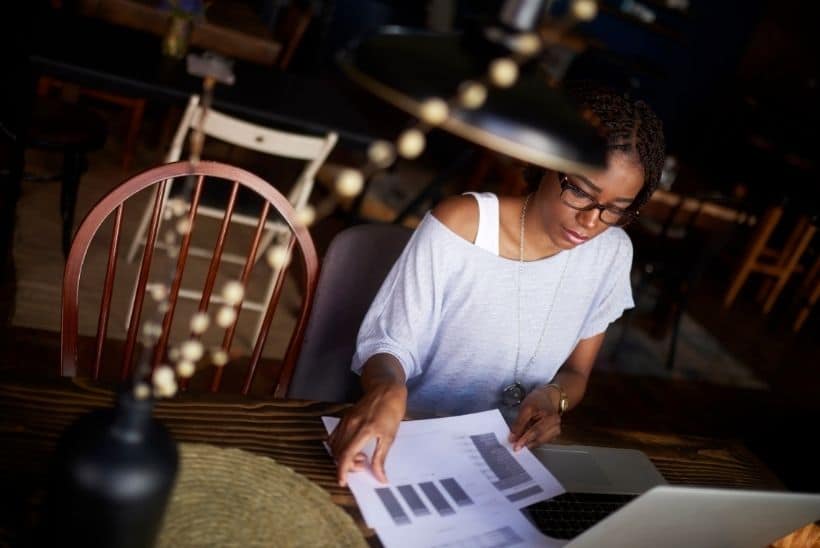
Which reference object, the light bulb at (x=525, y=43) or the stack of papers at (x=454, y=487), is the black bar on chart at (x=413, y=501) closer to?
the stack of papers at (x=454, y=487)

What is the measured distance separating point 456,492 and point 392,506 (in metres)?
0.12

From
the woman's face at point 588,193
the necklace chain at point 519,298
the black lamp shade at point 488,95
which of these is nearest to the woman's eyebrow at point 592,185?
the woman's face at point 588,193

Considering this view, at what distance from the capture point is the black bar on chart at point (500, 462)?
125 centimetres

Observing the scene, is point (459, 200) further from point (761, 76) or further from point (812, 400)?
point (761, 76)

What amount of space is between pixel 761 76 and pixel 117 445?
332 inches

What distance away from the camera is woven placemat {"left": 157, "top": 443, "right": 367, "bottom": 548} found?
0.95 meters

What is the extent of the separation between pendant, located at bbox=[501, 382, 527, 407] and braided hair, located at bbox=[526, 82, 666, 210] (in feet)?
1.36

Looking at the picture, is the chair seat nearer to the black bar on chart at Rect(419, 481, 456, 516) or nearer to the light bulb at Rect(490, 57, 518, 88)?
the black bar on chart at Rect(419, 481, 456, 516)

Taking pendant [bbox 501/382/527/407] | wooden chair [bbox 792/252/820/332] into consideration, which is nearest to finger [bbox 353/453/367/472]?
pendant [bbox 501/382/527/407]

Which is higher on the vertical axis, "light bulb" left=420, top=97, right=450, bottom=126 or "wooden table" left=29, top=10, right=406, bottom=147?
"light bulb" left=420, top=97, right=450, bottom=126

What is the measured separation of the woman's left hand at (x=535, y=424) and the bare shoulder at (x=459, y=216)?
1.11 ft

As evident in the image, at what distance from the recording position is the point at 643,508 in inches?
34.8

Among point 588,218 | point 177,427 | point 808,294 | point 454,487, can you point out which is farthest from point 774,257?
point 177,427

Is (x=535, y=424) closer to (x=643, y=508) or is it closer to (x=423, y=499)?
(x=423, y=499)
